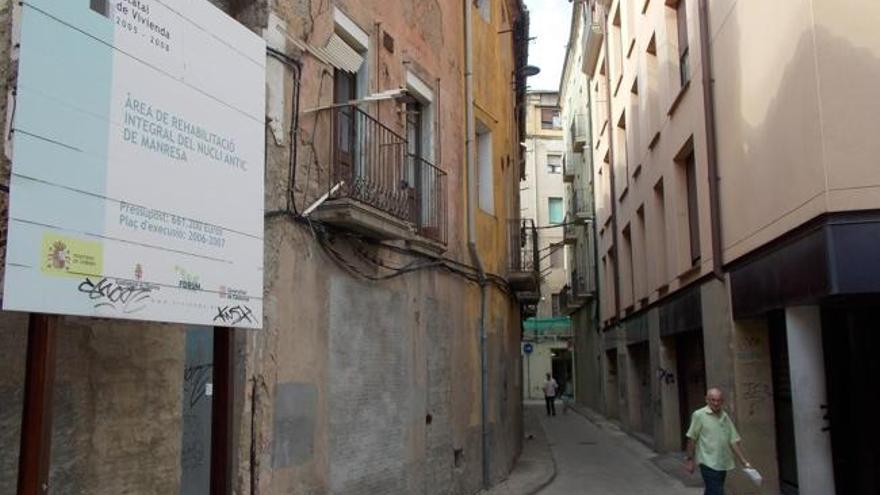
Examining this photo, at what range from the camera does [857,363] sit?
974cm

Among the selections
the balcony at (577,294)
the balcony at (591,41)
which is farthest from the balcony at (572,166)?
the balcony at (591,41)

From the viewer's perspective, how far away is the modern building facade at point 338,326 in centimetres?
512

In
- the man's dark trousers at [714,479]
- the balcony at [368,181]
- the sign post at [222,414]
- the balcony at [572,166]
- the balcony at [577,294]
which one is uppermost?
the balcony at [572,166]

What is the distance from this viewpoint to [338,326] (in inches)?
316

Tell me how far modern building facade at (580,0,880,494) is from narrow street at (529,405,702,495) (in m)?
1.07

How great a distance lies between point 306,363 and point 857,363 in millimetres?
6527

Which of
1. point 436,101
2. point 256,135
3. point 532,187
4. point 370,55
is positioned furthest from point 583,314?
point 256,135

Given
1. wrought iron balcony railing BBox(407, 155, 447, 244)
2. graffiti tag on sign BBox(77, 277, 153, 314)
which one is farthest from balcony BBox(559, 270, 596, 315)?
graffiti tag on sign BBox(77, 277, 153, 314)

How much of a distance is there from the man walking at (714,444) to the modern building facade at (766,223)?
3.31 ft

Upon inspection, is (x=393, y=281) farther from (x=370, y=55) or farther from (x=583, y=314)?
(x=583, y=314)

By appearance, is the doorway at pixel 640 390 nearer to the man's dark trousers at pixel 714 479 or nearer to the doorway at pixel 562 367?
the man's dark trousers at pixel 714 479

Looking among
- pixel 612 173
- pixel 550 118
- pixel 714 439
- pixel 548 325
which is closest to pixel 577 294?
pixel 612 173

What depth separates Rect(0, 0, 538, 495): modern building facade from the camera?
512 cm

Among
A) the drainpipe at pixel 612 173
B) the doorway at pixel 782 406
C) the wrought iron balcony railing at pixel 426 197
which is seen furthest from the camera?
the drainpipe at pixel 612 173
